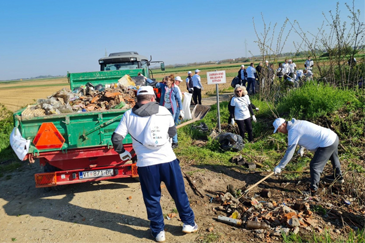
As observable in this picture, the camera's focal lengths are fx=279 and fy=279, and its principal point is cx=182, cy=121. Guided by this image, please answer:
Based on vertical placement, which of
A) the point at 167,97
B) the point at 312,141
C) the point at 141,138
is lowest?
the point at 312,141

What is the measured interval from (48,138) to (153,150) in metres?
2.22

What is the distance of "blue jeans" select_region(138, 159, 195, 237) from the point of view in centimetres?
343

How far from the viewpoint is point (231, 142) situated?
6.61 meters

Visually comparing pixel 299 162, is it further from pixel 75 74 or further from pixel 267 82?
pixel 75 74

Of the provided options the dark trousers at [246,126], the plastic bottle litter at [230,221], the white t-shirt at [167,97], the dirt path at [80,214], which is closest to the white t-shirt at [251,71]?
the dark trousers at [246,126]

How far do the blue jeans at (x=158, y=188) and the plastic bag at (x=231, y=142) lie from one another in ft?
10.3

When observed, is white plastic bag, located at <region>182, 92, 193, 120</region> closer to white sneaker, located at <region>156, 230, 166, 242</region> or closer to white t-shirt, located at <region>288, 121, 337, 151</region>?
white t-shirt, located at <region>288, 121, 337, 151</region>

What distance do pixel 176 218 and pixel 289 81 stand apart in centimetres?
920

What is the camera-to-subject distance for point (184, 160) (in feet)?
20.8

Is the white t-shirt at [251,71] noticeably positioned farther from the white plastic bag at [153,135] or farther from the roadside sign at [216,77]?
the white plastic bag at [153,135]

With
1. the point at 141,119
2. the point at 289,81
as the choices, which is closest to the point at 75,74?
the point at 141,119

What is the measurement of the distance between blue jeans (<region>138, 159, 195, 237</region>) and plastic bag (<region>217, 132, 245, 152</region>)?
3151 millimetres

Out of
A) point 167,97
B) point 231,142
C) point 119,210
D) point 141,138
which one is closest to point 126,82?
point 167,97

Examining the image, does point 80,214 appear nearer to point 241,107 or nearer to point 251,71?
point 241,107
